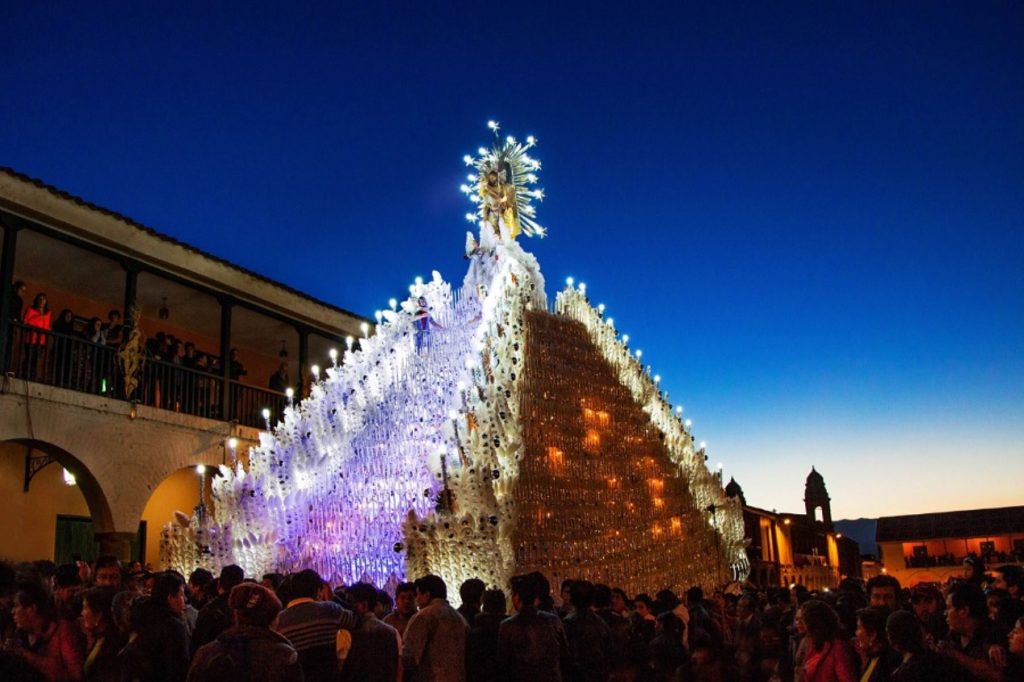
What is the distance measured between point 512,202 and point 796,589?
7812 millimetres

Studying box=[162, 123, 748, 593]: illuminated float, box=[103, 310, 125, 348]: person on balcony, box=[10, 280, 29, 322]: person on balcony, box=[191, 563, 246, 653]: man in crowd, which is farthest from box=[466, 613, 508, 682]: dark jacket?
box=[103, 310, 125, 348]: person on balcony

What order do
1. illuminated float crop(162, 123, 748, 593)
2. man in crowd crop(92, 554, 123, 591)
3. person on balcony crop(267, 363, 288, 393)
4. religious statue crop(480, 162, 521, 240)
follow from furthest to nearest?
person on balcony crop(267, 363, 288, 393) → religious statue crop(480, 162, 521, 240) → illuminated float crop(162, 123, 748, 593) → man in crowd crop(92, 554, 123, 591)

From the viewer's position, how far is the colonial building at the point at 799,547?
1048 inches

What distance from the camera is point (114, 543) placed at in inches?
567

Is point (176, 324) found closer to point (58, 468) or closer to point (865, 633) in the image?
point (58, 468)

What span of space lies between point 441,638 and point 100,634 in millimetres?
2081

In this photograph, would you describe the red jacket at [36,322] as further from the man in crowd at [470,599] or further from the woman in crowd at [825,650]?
the woman in crowd at [825,650]

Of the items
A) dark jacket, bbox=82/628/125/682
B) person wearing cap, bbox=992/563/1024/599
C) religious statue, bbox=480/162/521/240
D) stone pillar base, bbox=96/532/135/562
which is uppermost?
religious statue, bbox=480/162/521/240

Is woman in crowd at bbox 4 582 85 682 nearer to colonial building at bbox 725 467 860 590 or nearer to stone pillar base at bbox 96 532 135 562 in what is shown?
stone pillar base at bbox 96 532 135 562

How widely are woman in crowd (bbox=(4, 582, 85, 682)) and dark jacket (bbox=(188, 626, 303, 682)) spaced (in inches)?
45.4

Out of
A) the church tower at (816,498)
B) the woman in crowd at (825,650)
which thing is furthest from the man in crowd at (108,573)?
the church tower at (816,498)

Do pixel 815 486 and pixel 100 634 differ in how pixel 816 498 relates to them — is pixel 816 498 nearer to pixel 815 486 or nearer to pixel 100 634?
pixel 815 486

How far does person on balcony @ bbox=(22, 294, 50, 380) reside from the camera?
13.8 metres

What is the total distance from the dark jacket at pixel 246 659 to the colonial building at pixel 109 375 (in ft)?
31.5
